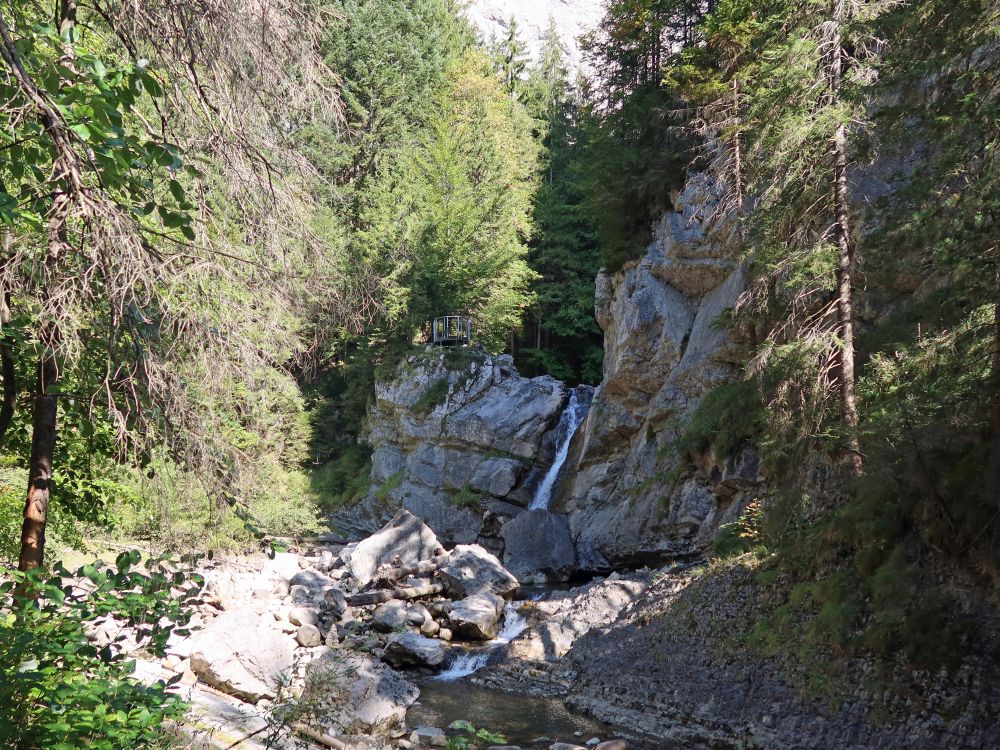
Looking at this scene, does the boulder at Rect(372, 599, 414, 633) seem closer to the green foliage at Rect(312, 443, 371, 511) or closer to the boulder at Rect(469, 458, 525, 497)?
the boulder at Rect(469, 458, 525, 497)

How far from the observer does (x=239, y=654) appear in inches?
370

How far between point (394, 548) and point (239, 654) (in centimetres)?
861

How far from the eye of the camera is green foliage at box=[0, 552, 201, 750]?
309cm

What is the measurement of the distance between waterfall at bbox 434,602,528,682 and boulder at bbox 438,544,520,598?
4.25 ft

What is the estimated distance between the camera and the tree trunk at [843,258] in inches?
410

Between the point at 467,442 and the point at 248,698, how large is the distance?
16836 millimetres

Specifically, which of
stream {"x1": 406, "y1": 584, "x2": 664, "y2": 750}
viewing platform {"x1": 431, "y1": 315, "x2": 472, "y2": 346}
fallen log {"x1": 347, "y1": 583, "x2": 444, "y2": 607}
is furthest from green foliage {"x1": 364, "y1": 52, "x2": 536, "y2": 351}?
stream {"x1": 406, "y1": 584, "x2": 664, "y2": 750}

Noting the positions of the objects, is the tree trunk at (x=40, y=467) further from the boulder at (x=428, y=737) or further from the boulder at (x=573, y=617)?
the boulder at (x=573, y=617)

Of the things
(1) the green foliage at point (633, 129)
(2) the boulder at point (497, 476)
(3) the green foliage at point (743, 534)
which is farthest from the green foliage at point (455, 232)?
(3) the green foliage at point (743, 534)

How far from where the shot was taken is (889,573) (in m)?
8.29

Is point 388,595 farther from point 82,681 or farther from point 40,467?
point 82,681

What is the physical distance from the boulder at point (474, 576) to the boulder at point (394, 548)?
3.94ft

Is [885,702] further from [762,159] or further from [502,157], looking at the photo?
[502,157]

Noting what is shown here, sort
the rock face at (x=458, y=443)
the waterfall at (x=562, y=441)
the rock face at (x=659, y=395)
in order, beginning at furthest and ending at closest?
1. the rock face at (x=458, y=443)
2. the waterfall at (x=562, y=441)
3. the rock face at (x=659, y=395)
